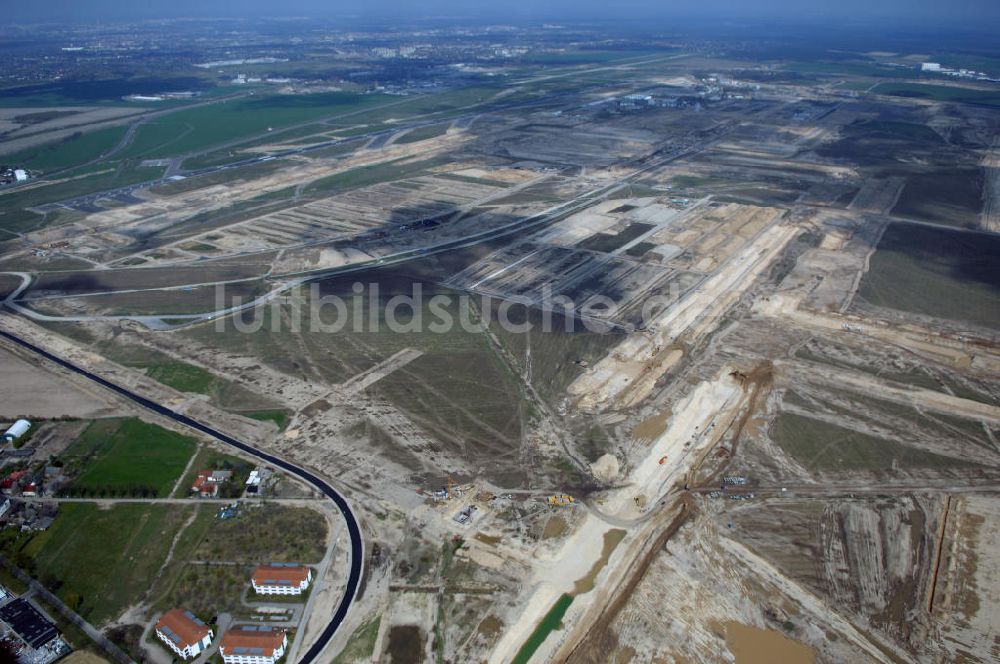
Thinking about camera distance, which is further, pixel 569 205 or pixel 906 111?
pixel 906 111

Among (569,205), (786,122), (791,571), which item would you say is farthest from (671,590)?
(786,122)

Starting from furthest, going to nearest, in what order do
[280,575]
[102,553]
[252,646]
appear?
1. [102,553]
2. [280,575]
3. [252,646]

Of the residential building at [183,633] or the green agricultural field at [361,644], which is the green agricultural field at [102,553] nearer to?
the residential building at [183,633]

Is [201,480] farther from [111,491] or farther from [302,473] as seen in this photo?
[302,473]

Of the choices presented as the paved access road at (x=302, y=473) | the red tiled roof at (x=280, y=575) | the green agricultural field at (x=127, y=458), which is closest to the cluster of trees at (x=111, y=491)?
the green agricultural field at (x=127, y=458)

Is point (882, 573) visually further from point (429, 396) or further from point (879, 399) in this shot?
point (429, 396)

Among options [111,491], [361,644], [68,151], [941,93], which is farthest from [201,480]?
[941,93]
